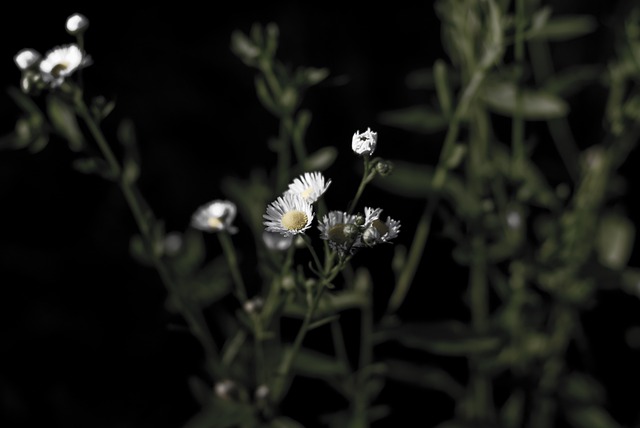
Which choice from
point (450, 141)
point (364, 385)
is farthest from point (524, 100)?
point (364, 385)

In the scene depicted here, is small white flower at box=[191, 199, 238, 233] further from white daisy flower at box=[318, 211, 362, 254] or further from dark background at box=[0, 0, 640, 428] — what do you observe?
dark background at box=[0, 0, 640, 428]

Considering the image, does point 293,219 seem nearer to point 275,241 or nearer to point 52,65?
point 275,241

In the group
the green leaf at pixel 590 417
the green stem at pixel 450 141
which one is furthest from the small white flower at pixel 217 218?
the green leaf at pixel 590 417

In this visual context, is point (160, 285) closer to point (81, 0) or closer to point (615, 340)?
point (81, 0)

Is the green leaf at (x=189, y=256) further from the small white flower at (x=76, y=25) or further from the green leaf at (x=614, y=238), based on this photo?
the green leaf at (x=614, y=238)

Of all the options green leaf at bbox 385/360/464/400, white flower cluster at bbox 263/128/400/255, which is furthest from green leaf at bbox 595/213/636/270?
white flower cluster at bbox 263/128/400/255
